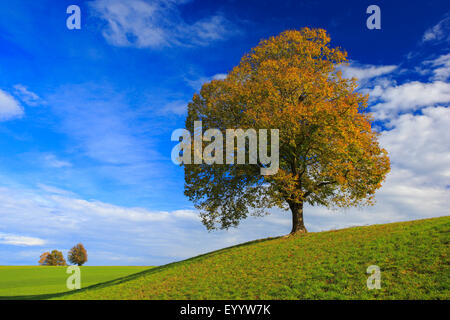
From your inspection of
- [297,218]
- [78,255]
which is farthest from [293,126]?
[78,255]

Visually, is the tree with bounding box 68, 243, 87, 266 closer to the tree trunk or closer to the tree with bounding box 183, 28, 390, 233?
the tree with bounding box 183, 28, 390, 233

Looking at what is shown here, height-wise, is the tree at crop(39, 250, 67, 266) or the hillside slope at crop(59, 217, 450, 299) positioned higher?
the hillside slope at crop(59, 217, 450, 299)

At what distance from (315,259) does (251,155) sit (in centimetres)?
1084

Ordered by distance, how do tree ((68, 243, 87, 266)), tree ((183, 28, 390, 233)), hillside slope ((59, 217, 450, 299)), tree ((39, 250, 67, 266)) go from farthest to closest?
tree ((39, 250, 67, 266))
tree ((68, 243, 87, 266))
tree ((183, 28, 390, 233))
hillside slope ((59, 217, 450, 299))

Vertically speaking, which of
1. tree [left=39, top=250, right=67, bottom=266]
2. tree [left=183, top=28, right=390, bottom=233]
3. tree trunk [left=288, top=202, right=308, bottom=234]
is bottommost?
tree [left=39, top=250, right=67, bottom=266]

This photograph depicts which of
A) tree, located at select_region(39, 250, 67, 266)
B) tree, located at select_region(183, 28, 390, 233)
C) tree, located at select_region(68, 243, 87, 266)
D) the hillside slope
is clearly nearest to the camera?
the hillside slope

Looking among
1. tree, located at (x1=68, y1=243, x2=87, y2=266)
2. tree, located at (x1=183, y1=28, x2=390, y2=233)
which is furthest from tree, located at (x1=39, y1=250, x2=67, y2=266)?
tree, located at (x1=183, y1=28, x2=390, y2=233)

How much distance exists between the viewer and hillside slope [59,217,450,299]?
47.3 ft

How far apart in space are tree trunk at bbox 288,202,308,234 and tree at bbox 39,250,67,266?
92.1 metres

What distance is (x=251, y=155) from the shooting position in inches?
1081
